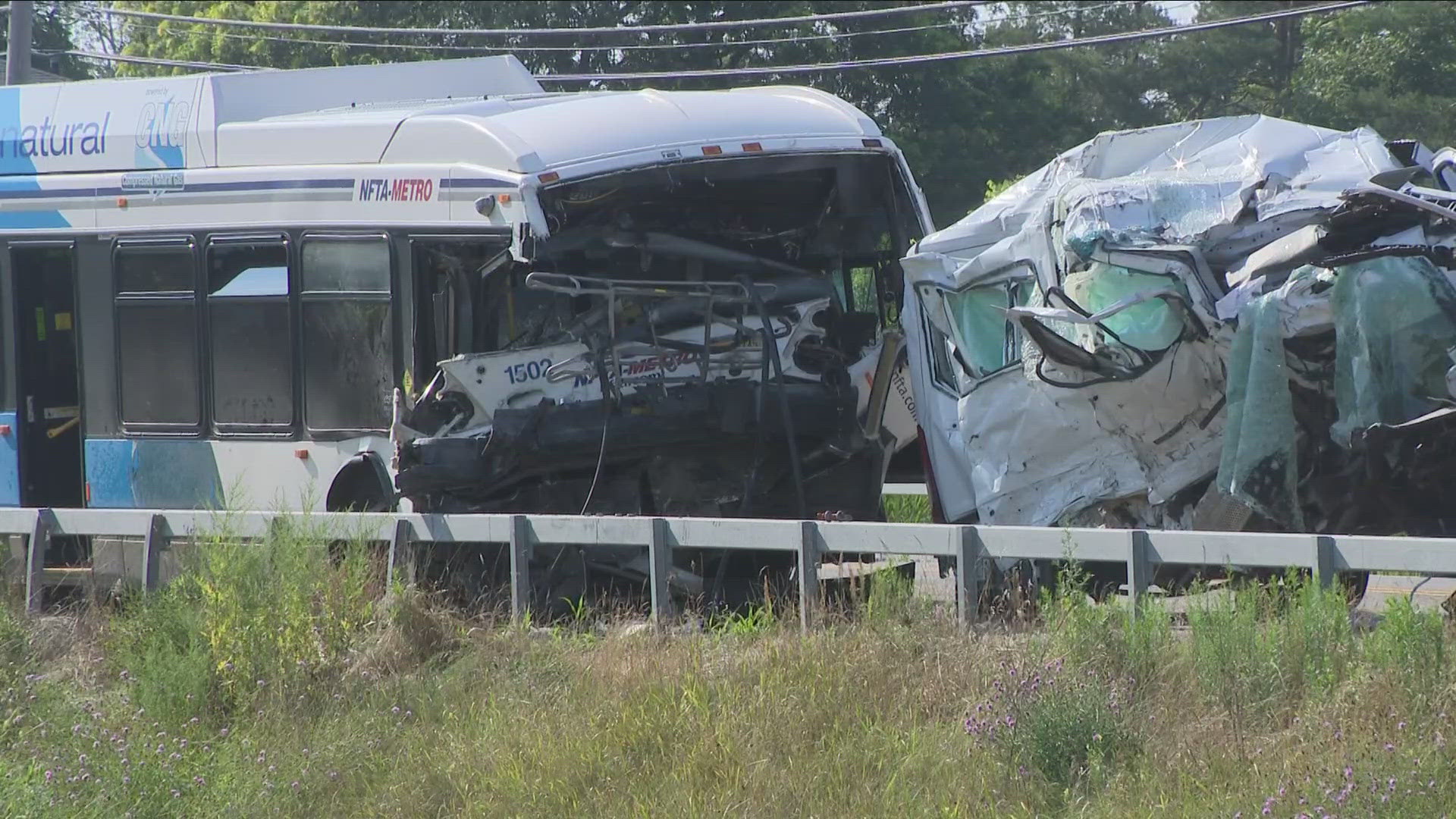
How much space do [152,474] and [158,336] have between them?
0.88m

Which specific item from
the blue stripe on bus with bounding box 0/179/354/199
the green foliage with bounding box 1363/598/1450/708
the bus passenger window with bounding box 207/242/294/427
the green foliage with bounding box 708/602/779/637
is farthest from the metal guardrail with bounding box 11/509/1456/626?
the blue stripe on bus with bounding box 0/179/354/199

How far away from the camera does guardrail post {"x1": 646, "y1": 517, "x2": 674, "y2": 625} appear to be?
811 centimetres

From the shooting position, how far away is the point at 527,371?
9.40 meters

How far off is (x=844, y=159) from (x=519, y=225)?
2.37 meters

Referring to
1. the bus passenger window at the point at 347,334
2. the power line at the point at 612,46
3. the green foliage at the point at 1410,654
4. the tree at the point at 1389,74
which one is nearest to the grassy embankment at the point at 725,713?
the green foliage at the point at 1410,654

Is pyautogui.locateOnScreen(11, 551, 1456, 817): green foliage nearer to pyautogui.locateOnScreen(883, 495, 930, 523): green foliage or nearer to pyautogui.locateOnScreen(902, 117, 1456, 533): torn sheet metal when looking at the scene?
pyautogui.locateOnScreen(902, 117, 1456, 533): torn sheet metal

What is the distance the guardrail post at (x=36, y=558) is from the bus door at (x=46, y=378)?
7.14 feet

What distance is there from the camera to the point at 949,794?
6059mm

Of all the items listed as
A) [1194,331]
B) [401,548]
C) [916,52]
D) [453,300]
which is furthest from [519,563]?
[916,52]

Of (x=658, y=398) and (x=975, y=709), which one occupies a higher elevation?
(x=658, y=398)

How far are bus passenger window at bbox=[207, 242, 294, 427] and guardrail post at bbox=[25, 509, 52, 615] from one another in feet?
5.08

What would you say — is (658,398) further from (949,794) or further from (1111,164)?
(949,794)

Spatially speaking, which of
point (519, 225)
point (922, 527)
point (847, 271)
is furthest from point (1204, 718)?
point (847, 271)

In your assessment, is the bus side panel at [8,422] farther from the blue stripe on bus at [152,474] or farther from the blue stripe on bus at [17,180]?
the blue stripe on bus at [152,474]
